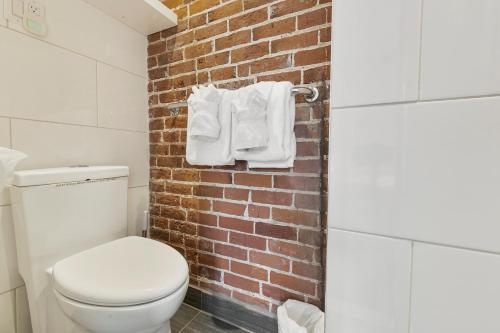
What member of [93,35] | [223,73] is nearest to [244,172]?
[223,73]

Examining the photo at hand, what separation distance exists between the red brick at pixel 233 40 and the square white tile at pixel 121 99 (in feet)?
1.93

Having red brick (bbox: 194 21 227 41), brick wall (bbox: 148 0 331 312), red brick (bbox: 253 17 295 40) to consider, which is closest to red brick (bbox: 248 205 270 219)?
brick wall (bbox: 148 0 331 312)

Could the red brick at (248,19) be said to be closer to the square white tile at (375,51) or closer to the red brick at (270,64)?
the red brick at (270,64)

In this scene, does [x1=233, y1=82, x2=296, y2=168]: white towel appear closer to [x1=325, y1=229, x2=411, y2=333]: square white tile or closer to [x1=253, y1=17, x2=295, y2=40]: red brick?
[x1=253, y1=17, x2=295, y2=40]: red brick

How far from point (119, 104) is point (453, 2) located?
1.43 metres

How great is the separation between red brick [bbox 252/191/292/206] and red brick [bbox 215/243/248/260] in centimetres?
27

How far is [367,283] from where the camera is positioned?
36 centimetres

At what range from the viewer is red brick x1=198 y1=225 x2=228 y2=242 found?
1.18 metres

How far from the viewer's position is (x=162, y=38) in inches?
54.1

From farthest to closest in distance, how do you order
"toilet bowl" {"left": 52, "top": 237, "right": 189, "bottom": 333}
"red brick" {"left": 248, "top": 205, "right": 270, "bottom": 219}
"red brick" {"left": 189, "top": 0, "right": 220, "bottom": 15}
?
"red brick" {"left": 189, "top": 0, "right": 220, "bottom": 15}, "red brick" {"left": 248, "top": 205, "right": 270, "bottom": 219}, "toilet bowl" {"left": 52, "top": 237, "right": 189, "bottom": 333}

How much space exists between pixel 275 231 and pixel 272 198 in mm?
154

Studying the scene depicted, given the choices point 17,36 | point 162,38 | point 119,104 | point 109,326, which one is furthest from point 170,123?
point 109,326

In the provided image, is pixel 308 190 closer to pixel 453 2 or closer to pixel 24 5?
pixel 453 2

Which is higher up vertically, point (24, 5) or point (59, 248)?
point (24, 5)
